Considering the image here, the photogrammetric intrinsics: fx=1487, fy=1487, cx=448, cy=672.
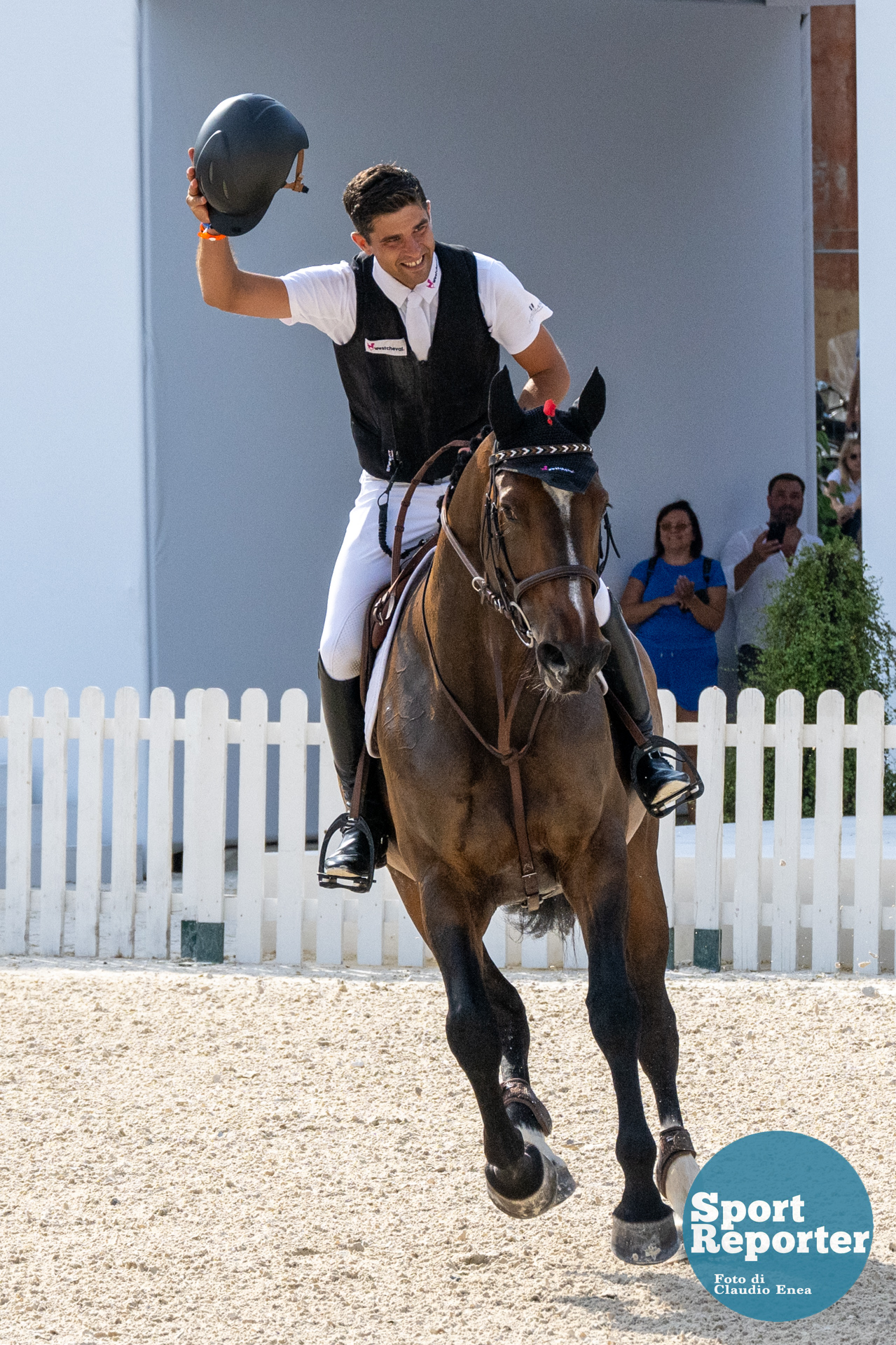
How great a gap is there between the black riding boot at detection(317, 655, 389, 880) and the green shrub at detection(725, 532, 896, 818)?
14.6 feet

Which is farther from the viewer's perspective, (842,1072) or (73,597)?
(73,597)

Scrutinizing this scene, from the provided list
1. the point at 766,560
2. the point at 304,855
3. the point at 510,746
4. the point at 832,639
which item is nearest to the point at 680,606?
the point at 766,560

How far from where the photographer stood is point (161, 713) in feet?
25.7

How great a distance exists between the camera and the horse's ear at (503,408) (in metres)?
3.31

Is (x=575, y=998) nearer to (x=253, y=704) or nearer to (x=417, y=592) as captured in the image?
(x=253, y=704)

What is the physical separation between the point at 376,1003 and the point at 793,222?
8.87 m

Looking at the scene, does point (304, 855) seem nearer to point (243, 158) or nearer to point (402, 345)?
point (402, 345)

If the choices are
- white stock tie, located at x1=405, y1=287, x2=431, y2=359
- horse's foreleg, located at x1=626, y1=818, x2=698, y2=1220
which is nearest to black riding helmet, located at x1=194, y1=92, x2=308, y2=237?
white stock tie, located at x1=405, y1=287, x2=431, y2=359

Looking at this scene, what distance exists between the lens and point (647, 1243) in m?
3.64

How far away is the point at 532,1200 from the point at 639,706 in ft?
4.50

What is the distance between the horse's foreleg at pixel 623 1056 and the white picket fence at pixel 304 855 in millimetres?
3474

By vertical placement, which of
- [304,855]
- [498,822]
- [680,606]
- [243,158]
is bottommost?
[304,855]

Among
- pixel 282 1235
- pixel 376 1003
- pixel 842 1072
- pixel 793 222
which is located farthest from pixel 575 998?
pixel 793 222

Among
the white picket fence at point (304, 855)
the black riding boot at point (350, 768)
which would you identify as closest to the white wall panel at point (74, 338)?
the white picket fence at point (304, 855)
